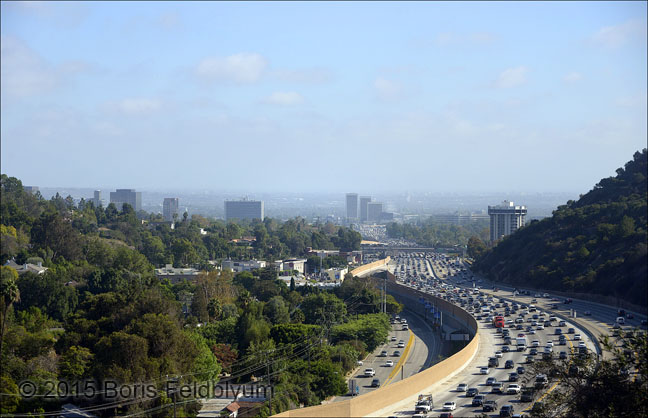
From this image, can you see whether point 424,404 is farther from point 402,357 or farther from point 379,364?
point 402,357

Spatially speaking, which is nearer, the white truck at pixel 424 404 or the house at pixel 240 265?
the white truck at pixel 424 404

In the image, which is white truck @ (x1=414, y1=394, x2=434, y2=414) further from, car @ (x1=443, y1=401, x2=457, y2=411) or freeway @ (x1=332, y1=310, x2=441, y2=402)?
freeway @ (x1=332, y1=310, x2=441, y2=402)

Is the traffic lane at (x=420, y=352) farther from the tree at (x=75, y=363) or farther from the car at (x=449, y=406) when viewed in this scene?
the tree at (x=75, y=363)

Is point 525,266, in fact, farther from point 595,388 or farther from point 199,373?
point 595,388

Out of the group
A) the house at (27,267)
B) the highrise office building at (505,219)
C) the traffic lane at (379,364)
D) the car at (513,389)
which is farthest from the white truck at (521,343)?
the highrise office building at (505,219)

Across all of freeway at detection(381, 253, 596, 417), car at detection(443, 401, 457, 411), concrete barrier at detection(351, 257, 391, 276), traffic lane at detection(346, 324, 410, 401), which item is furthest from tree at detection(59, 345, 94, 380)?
concrete barrier at detection(351, 257, 391, 276)

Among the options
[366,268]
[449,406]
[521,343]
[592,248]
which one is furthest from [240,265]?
[449,406]
